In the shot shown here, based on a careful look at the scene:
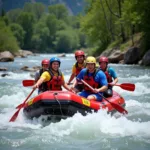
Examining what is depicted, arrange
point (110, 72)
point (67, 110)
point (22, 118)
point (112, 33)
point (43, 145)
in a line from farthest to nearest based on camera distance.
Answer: point (112, 33) < point (110, 72) < point (22, 118) < point (67, 110) < point (43, 145)

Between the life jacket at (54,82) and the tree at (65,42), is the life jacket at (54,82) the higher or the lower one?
the higher one

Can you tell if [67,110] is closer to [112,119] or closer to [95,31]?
[112,119]

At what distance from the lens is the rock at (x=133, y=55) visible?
82.8ft

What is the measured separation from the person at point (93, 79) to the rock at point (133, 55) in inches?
689

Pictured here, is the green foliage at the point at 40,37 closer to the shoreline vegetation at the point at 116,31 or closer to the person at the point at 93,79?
the shoreline vegetation at the point at 116,31

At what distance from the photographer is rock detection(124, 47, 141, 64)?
25.2 metres

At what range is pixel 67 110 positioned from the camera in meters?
6.99

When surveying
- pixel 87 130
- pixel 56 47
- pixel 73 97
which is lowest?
pixel 56 47

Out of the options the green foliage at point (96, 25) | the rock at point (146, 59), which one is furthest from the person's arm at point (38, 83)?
the green foliage at point (96, 25)

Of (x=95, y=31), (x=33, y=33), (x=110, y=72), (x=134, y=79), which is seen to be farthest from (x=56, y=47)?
(x=110, y=72)

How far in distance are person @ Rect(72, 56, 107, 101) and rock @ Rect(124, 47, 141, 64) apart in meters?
17.5

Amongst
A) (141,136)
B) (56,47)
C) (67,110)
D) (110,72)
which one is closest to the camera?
(141,136)

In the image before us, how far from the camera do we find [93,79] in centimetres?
804

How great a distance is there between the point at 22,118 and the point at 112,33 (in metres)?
26.8
